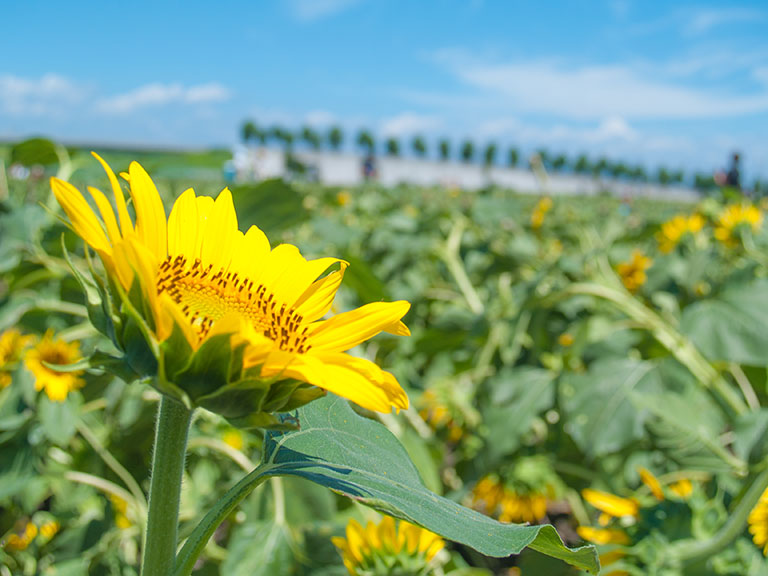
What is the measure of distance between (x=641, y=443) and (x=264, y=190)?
0.77 meters

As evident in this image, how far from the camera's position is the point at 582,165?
4262 cm

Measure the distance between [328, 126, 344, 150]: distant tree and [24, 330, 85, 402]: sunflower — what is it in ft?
145

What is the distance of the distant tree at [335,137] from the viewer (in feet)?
147

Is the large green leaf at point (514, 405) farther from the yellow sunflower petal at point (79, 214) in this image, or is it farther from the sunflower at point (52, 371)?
the yellow sunflower petal at point (79, 214)

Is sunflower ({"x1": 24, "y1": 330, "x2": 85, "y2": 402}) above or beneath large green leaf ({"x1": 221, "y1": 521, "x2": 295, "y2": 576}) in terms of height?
above

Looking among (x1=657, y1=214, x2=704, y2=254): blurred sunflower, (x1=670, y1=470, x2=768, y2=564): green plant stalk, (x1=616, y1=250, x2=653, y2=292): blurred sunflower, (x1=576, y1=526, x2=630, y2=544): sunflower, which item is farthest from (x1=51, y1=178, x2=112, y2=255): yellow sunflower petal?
(x1=657, y1=214, x2=704, y2=254): blurred sunflower

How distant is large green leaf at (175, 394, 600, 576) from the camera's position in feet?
1.14

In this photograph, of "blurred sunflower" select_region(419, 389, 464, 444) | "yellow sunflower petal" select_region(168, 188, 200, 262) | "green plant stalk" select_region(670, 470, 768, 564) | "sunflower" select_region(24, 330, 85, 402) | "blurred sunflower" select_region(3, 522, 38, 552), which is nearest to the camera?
"yellow sunflower petal" select_region(168, 188, 200, 262)

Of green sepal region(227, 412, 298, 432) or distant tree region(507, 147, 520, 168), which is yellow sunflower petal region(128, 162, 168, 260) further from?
distant tree region(507, 147, 520, 168)

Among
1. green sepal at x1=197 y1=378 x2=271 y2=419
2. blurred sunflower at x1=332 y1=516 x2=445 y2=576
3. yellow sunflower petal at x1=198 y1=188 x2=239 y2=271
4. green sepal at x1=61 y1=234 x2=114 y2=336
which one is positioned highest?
yellow sunflower petal at x1=198 y1=188 x2=239 y2=271

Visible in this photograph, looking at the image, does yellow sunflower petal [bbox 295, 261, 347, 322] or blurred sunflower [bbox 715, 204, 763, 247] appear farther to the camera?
blurred sunflower [bbox 715, 204, 763, 247]

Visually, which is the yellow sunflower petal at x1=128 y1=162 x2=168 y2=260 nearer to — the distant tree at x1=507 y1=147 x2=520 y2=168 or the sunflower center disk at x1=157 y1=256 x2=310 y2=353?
the sunflower center disk at x1=157 y1=256 x2=310 y2=353

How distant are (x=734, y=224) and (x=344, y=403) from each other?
154 centimetres

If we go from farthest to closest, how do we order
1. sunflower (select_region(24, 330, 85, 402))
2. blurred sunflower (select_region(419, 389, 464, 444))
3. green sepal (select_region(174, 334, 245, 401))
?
blurred sunflower (select_region(419, 389, 464, 444)) → sunflower (select_region(24, 330, 85, 402)) → green sepal (select_region(174, 334, 245, 401))
